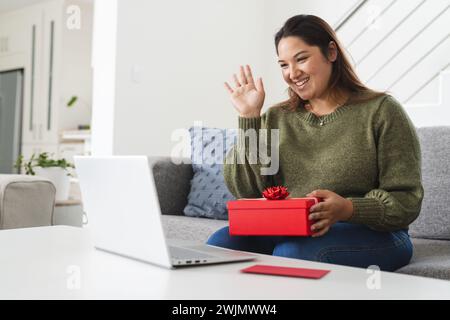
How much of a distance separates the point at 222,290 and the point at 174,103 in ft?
8.67

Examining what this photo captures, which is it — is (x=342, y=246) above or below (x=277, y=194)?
below

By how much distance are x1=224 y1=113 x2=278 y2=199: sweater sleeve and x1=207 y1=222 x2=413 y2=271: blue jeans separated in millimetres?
271

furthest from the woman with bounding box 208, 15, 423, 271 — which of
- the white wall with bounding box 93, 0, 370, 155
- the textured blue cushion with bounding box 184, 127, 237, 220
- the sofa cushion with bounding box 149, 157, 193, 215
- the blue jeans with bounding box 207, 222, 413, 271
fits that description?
the white wall with bounding box 93, 0, 370, 155

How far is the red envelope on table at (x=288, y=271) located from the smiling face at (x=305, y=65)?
0.79 m

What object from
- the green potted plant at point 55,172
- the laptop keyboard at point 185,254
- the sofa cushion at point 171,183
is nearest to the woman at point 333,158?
the laptop keyboard at point 185,254

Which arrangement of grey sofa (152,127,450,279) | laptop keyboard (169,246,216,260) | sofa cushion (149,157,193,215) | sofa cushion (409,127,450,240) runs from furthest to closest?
1. sofa cushion (149,157,193,215)
2. sofa cushion (409,127,450,240)
3. grey sofa (152,127,450,279)
4. laptop keyboard (169,246,216,260)

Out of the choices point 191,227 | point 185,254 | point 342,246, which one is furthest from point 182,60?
point 185,254

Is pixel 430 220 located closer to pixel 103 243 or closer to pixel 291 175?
pixel 291 175

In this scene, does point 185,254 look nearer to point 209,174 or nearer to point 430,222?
point 430,222

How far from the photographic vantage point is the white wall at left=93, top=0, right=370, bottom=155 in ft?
10.2

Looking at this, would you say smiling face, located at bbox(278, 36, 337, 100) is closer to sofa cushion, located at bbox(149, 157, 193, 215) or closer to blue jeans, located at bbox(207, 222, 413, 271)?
blue jeans, located at bbox(207, 222, 413, 271)

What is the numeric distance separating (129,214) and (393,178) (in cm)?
74

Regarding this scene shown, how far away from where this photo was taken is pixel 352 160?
4.82ft

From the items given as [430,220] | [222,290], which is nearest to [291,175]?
[430,220]
